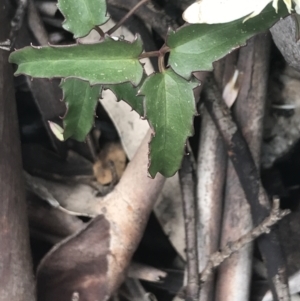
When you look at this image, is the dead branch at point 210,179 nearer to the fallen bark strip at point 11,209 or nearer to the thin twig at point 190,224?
the thin twig at point 190,224

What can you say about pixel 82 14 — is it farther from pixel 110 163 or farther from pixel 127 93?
pixel 110 163

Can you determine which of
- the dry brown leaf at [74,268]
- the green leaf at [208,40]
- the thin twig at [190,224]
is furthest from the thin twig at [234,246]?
the green leaf at [208,40]

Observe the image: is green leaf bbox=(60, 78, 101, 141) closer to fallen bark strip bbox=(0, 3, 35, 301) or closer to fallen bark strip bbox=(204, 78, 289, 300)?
fallen bark strip bbox=(0, 3, 35, 301)

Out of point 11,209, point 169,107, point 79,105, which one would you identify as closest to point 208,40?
point 169,107

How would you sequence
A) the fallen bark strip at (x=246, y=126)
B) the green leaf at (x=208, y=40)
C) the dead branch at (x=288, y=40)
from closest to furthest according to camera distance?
the green leaf at (x=208, y=40) < the dead branch at (x=288, y=40) < the fallen bark strip at (x=246, y=126)

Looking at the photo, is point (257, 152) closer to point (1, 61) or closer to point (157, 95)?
point (157, 95)

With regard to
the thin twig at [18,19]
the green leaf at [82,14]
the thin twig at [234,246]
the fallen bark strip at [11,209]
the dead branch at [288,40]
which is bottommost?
the thin twig at [234,246]

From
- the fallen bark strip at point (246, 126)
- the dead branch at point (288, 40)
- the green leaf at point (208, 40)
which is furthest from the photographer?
the fallen bark strip at point (246, 126)
